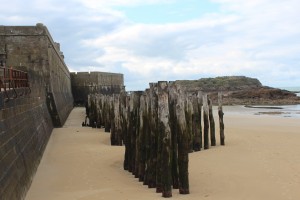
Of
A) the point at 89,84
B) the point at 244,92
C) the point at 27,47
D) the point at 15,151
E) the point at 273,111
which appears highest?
the point at 27,47

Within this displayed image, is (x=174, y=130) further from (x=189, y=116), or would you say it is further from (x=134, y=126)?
(x=189, y=116)

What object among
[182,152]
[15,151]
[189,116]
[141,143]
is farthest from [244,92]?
[15,151]

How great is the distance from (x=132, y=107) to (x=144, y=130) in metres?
1.37

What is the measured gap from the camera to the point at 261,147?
534 inches

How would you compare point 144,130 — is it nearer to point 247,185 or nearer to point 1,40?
point 247,185

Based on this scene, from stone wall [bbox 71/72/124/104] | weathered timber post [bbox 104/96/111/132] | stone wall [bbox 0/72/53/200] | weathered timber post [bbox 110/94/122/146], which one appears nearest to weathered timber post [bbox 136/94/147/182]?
stone wall [bbox 0/72/53/200]

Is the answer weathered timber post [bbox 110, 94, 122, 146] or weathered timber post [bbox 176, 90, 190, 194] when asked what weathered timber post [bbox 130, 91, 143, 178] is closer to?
weathered timber post [bbox 176, 90, 190, 194]

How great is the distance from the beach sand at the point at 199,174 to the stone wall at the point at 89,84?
29.2 meters

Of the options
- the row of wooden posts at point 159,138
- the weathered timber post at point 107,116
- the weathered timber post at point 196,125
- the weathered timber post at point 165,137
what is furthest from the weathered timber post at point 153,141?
the weathered timber post at point 107,116

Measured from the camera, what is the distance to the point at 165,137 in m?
7.89

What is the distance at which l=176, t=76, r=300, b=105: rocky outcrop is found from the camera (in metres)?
51.1

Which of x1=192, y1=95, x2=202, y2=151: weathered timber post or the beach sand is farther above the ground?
x1=192, y1=95, x2=202, y2=151: weathered timber post

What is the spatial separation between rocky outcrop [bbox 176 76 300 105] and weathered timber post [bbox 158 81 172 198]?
20074 millimetres

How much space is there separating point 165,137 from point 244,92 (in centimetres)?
5391
